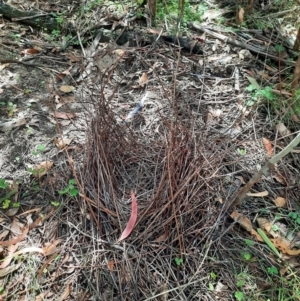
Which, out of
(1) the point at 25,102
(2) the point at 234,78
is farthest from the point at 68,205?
(2) the point at 234,78

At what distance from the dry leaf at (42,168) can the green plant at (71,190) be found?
0.21 metres

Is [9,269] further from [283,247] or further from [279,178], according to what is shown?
[279,178]

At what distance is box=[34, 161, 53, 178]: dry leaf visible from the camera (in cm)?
212

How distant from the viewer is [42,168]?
2145 mm

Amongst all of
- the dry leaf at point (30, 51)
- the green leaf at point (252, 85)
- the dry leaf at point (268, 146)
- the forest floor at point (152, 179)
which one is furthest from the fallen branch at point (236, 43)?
the dry leaf at point (30, 51)

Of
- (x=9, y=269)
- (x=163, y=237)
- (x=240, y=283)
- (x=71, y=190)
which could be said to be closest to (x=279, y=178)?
(x=240, y=283)

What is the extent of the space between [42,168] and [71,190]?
0.93 ft

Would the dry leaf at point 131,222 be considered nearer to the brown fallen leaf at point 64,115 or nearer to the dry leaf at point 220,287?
the dry leaf at point 220,287

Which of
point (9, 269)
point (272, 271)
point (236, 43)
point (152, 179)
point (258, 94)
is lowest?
point (9, 269)

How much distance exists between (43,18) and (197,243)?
2.44 metres

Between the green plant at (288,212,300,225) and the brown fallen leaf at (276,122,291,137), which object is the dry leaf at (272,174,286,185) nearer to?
the green plant at (288,212,300,225)

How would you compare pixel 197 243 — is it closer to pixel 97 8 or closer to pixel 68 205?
pixel 68 205

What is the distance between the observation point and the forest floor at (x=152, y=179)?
5.70ft

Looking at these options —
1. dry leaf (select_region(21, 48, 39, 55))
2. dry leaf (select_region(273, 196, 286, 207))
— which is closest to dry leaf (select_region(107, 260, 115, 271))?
dry leaf (select_region(273, 196, 286, 207))
